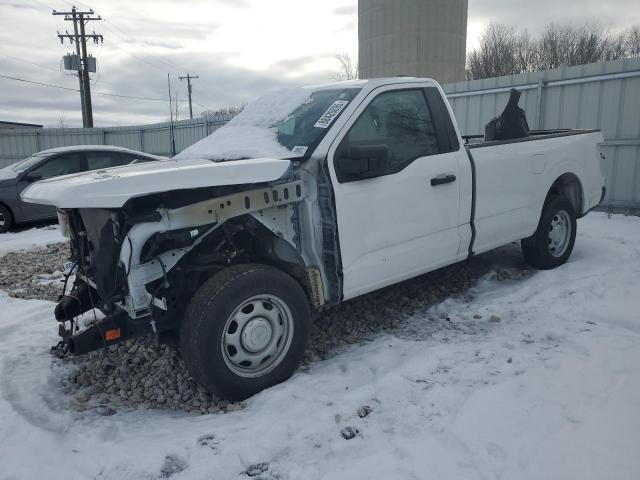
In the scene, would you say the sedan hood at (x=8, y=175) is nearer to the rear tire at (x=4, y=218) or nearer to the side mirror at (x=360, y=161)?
the rear tire at (x=4, y=218)

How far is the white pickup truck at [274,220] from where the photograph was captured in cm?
310

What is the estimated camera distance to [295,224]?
11.9ft

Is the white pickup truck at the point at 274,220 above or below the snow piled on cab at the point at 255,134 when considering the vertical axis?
below

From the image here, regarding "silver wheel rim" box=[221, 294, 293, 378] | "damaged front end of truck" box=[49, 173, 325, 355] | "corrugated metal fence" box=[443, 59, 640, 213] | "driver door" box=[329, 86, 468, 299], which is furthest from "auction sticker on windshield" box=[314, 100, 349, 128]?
"corrugated metal fence" box=[443, 59, 640, 213]

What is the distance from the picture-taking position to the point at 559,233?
5.78 m

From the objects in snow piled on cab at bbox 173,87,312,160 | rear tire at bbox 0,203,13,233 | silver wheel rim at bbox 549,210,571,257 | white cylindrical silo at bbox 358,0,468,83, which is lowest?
rear tire at bbox 0,203,13,233

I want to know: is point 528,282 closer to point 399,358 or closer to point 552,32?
point 399,358

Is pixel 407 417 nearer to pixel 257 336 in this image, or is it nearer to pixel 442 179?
pixel 257 336

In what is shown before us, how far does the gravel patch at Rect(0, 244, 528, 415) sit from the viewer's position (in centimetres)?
347

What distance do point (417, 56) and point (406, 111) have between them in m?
22.5

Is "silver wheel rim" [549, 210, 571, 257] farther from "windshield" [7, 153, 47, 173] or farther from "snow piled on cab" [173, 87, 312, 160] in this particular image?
"windshield" [7, 153, 47, 173]

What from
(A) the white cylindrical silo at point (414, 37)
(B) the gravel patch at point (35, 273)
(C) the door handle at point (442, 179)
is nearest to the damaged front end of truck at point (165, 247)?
(C) the door handle at point (442, 179)

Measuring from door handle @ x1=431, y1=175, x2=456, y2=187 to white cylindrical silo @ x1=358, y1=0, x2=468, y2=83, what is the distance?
846 inches

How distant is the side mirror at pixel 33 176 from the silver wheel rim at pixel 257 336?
8.62 m
